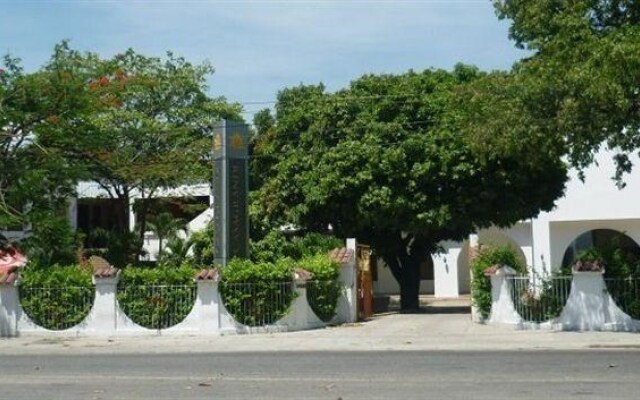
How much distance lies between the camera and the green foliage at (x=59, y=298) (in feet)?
78.4

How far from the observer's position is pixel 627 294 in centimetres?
2202

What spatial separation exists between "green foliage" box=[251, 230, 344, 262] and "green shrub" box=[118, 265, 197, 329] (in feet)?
17.1

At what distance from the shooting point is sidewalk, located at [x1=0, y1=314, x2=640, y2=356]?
19391mm

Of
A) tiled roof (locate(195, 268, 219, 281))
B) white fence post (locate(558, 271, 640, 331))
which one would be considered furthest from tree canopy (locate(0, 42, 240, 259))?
white fence post (locate(558, 271, 640, 331))

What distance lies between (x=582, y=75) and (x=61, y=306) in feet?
46.3

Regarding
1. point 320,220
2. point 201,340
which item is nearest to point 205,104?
point 320,220

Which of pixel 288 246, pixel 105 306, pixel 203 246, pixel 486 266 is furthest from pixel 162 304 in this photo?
pixel 486 266

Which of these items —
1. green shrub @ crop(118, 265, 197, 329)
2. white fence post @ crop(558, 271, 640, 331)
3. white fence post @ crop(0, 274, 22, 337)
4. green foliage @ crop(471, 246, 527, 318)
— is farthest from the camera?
green foliage @ crop(471, 246, 527, 318)

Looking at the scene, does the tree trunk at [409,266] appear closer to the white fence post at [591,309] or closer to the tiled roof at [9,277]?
the white fence post at [591,309]

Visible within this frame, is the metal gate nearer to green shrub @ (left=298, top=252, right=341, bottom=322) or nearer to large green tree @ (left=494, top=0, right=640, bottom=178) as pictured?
green shrub @ (left=298, top=252, right=341, bottom=322)

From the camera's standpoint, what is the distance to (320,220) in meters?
29.7

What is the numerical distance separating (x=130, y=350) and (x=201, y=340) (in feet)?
8.11

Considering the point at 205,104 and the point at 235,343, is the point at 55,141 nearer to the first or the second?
the point at 235,343

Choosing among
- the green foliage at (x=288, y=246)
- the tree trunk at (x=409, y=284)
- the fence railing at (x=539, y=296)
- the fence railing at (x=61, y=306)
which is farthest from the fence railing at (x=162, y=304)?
the tree trunk at (x=409, y=284)
